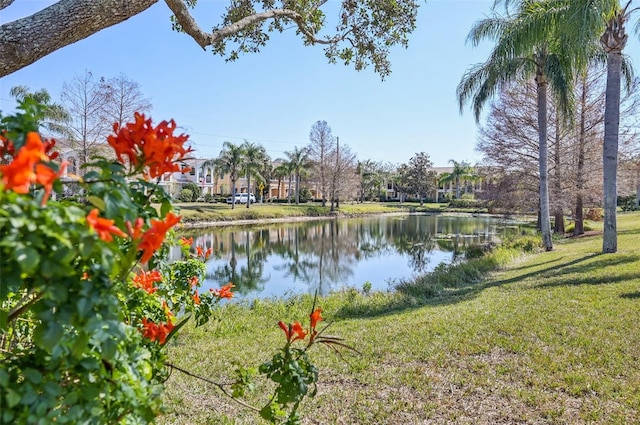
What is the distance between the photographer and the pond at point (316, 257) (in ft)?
39.8

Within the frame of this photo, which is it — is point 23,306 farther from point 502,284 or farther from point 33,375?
point 502,284

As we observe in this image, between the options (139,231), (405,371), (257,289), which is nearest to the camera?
(139,231)

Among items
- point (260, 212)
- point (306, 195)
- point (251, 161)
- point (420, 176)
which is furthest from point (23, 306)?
point (420, 176)

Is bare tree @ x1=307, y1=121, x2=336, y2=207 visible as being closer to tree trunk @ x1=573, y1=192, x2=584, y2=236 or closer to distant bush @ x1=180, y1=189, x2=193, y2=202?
distant bush @ x1=180, y1=189, x2=193, y2=202

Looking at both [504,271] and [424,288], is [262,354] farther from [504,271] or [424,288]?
[504,271]

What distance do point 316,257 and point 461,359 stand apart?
44.2ft

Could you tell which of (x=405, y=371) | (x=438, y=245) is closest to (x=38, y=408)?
(x=405, y=371)

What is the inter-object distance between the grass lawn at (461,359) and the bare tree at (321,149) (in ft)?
120

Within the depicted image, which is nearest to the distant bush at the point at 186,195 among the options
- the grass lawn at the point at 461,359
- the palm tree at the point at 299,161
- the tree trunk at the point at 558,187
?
the palm tree at the point at 299,161

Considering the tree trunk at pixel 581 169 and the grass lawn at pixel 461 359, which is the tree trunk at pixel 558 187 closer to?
the tree trunk at pixel 581 169

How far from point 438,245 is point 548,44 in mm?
10975

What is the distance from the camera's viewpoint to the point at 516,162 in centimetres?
1964

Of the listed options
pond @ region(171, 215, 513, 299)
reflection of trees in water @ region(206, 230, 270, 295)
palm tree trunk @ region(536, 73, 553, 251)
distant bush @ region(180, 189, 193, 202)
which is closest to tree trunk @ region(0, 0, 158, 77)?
pond @ region(171, 215, 513, 299)

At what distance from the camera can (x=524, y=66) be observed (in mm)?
12719
